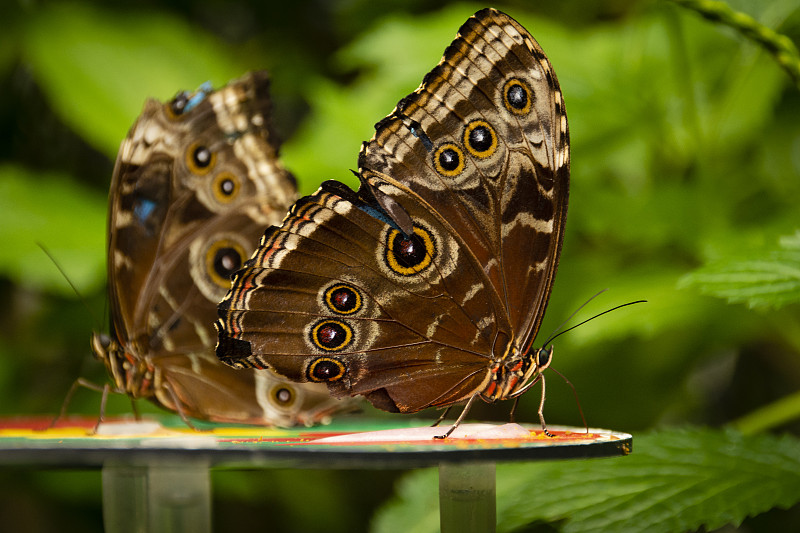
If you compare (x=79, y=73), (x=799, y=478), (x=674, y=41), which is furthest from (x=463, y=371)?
(x=79, y=73)

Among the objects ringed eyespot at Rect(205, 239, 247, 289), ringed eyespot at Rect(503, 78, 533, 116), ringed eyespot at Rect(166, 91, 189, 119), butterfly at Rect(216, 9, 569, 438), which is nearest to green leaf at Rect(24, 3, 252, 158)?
ringed eyespot at Rect(166, 91, 189, 119)

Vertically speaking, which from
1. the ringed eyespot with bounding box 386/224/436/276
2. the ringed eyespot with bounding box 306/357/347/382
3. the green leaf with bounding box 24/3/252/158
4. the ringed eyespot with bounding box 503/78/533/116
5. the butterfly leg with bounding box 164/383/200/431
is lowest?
the butterfly leg with bounding box 164/383/200/431

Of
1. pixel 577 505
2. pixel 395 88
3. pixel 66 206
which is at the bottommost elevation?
pixel 577 505

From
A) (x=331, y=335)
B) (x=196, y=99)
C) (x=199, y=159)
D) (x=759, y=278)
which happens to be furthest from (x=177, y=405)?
(x=759, y=278)

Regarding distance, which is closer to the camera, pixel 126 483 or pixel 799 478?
pixel 126 483

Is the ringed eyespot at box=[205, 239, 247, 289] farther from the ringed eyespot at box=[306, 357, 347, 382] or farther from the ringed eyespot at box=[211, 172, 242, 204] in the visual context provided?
the ringed eyespot at box=[306, 357, 347, 382]

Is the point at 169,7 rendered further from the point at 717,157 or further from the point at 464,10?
the point at 717,157

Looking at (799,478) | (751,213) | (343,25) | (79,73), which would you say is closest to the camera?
(799,478)

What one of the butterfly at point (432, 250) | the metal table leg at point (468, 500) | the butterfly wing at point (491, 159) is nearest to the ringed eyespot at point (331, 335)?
the butterfly at point (432, 250)

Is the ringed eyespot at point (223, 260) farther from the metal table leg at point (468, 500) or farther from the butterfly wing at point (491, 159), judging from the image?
the metal table leg at point (468, 500)
